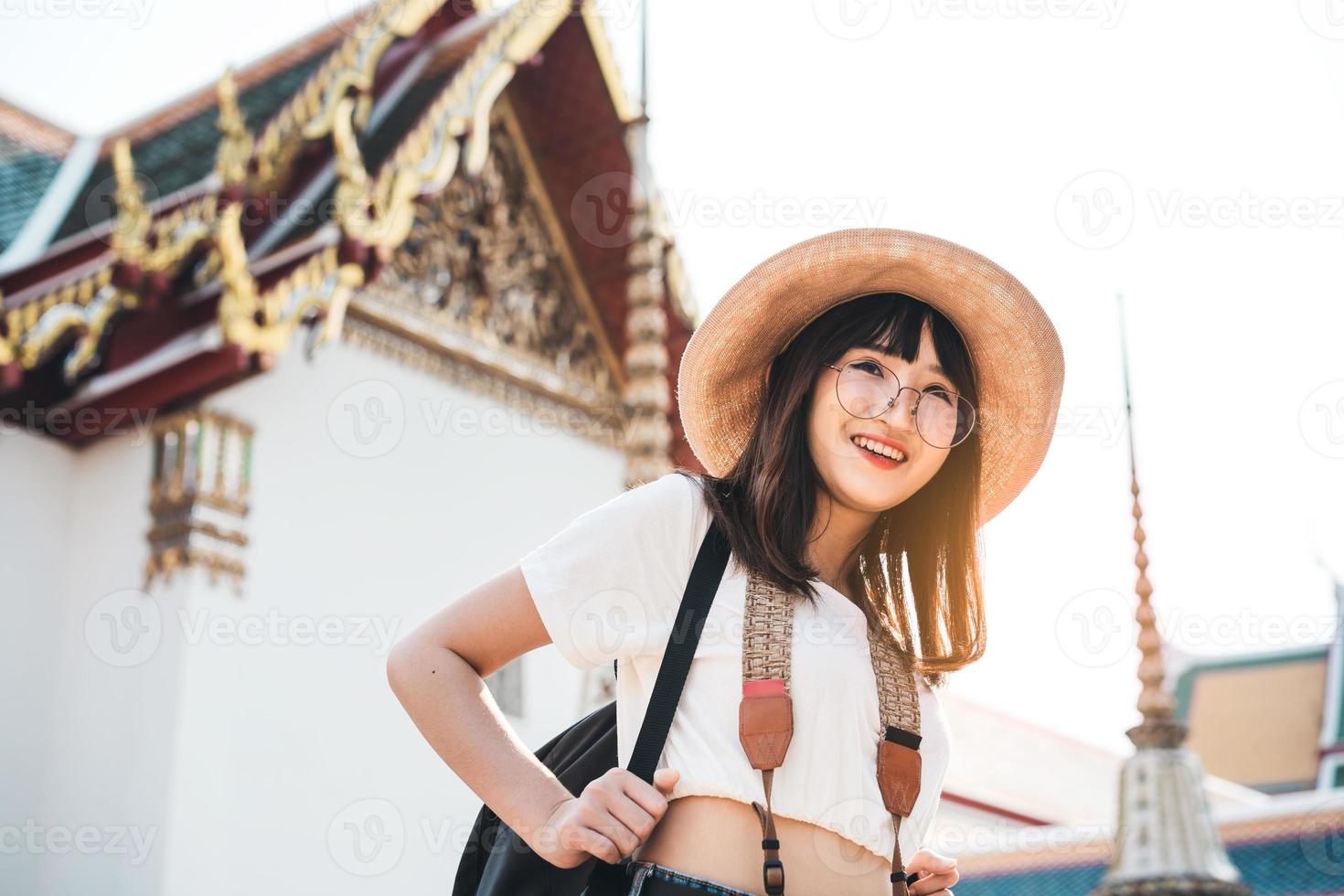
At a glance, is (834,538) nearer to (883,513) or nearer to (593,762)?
(883,513)

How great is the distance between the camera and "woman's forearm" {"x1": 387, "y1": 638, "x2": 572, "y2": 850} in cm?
155

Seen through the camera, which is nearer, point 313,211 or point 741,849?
point 741,849

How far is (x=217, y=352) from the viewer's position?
458 cm

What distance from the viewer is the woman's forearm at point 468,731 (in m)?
1.55

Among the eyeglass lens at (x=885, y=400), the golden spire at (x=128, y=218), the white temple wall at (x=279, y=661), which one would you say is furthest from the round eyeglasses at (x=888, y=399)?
the white temple wall at (x=279, y=661)

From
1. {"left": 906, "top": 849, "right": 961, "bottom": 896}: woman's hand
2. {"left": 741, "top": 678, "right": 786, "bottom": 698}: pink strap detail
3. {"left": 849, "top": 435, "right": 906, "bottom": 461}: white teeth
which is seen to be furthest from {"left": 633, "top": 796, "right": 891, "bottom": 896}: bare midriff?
{"left": 849, "top": 435, "right": 906, "bottom": 461}: white teeth

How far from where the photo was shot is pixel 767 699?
148 centimetres

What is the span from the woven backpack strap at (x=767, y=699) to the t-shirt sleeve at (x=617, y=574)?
101mm

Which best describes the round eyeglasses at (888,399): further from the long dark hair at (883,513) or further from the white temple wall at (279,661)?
the white temple wall at (279,661)

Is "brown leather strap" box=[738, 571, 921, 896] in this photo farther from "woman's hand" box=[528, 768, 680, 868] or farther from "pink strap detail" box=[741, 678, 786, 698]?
"woman's hand" box=[528, 768, 680, 868]

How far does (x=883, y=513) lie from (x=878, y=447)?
289 mm

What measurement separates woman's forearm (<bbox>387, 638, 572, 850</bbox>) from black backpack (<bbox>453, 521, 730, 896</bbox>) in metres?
0.05

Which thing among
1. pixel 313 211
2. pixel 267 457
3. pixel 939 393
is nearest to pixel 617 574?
pixel 939 393

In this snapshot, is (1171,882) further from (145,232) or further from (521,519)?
(521,519)
